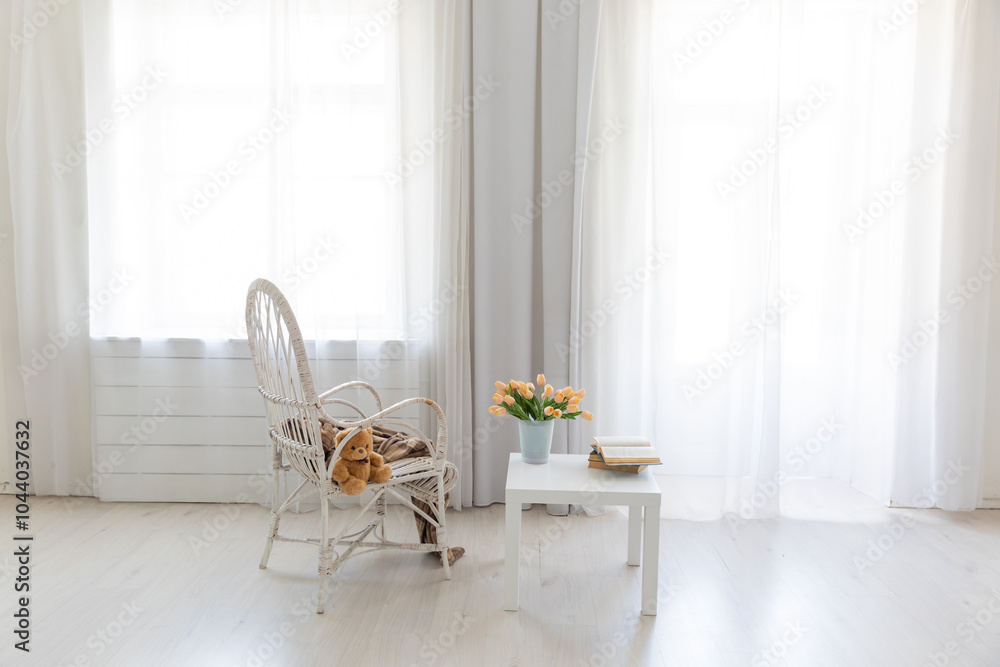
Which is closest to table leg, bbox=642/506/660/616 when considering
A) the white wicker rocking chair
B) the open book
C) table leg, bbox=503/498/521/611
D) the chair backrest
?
the open book

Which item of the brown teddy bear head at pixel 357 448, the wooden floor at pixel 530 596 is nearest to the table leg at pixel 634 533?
the wooden floor at pixel 530 596

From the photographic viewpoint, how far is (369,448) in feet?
7.02

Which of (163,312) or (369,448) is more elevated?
(163,312)

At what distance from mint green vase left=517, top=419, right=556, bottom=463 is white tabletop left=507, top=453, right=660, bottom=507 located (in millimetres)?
38

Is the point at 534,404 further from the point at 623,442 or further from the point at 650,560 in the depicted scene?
the point at 650,560

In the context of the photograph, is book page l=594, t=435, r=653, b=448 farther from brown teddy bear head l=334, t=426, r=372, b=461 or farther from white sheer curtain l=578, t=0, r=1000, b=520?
brown teddy bear head l=334, t=426, r=372, b=461

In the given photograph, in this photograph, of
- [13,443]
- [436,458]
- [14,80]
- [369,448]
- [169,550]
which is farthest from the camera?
[13,443]

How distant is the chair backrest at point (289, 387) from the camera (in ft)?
6.73

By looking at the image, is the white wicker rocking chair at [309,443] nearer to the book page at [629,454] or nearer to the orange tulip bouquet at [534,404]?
the orange tulip bouquet at [534,404]

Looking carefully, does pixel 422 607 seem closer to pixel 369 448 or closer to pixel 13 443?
pixel 369 448

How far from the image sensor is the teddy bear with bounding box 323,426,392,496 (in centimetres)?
210

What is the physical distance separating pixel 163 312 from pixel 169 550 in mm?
1033

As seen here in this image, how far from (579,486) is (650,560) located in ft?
1.01

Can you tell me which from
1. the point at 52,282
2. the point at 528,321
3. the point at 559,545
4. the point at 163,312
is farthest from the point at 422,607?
the point at 52,282
